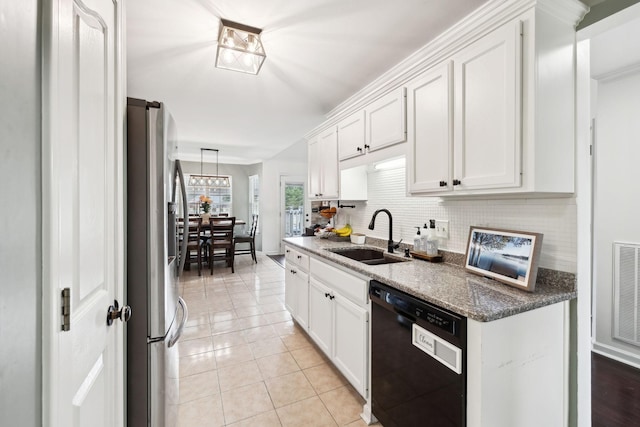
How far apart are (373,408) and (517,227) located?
1330mm

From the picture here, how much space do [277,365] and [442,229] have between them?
5.49ft

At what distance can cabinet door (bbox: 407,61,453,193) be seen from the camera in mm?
1622

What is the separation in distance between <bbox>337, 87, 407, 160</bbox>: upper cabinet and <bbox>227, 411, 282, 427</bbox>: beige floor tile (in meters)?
1.98

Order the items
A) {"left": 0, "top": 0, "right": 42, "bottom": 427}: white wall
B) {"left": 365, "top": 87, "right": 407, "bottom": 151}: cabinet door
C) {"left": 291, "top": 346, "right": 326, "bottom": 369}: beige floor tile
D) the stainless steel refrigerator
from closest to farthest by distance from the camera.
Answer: {"left": 0, "top": 0, "right": 42, "bottom": 427}: white wall → the stainless steel refrigerator → {"left": 365, "top": 87, "right": 407, "bottom": 151}: cabinet door → {"left": 291, "top": 346, "right": 326, "bottom": 369}: beige floor tile

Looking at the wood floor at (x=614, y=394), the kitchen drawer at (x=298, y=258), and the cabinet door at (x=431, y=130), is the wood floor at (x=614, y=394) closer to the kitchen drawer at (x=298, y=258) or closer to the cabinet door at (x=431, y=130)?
the cabinet door at (x=431, y=130)

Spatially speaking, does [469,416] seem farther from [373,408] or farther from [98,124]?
[98,124]

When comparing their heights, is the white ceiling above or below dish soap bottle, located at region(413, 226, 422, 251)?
above

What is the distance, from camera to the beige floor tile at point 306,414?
5.46ft


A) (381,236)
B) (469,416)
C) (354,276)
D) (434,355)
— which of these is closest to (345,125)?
(381,236)

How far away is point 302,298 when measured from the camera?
2656 mm

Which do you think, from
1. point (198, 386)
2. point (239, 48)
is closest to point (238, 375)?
point (198, 386)

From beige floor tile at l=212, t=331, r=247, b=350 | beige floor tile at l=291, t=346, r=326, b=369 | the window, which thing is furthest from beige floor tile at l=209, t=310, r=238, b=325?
the window

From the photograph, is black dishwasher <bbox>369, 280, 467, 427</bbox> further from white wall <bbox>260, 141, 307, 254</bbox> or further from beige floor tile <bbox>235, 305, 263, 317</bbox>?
white wall <bbox>260, 141, 307, 254</bbox>

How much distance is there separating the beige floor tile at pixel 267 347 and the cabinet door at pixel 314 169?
1.60 metres
